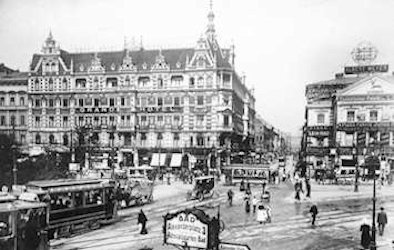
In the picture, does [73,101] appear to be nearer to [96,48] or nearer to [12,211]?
[96,48]

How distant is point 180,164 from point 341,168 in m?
14.5

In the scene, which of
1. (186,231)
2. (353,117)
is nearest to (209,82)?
(353,117)

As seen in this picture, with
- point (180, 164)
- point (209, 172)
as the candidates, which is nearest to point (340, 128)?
point (209, 172)

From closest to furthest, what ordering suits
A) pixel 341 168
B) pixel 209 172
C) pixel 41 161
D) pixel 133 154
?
pixel 41 161 < pixel 341 168 < pixel 209 172 < pixel 133 154

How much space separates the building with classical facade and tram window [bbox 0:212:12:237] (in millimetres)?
13806

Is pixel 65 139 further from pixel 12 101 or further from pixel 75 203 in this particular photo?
pixel 75 203

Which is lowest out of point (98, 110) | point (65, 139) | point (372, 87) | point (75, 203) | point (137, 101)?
Answer: point (75, 203)

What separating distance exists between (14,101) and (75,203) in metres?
28.4

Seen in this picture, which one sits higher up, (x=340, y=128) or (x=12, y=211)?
(x=340, y=128)

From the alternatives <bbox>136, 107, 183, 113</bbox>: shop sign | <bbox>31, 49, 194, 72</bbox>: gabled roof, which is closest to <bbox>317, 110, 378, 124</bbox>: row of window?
<bbox>136, 107, 183, 113</bbox>: shop sign

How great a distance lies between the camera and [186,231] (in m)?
8.15

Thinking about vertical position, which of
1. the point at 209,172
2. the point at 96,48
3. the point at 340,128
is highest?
the point at 96,48

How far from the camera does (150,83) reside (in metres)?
41.5

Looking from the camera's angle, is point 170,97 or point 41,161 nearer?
point 41,161
